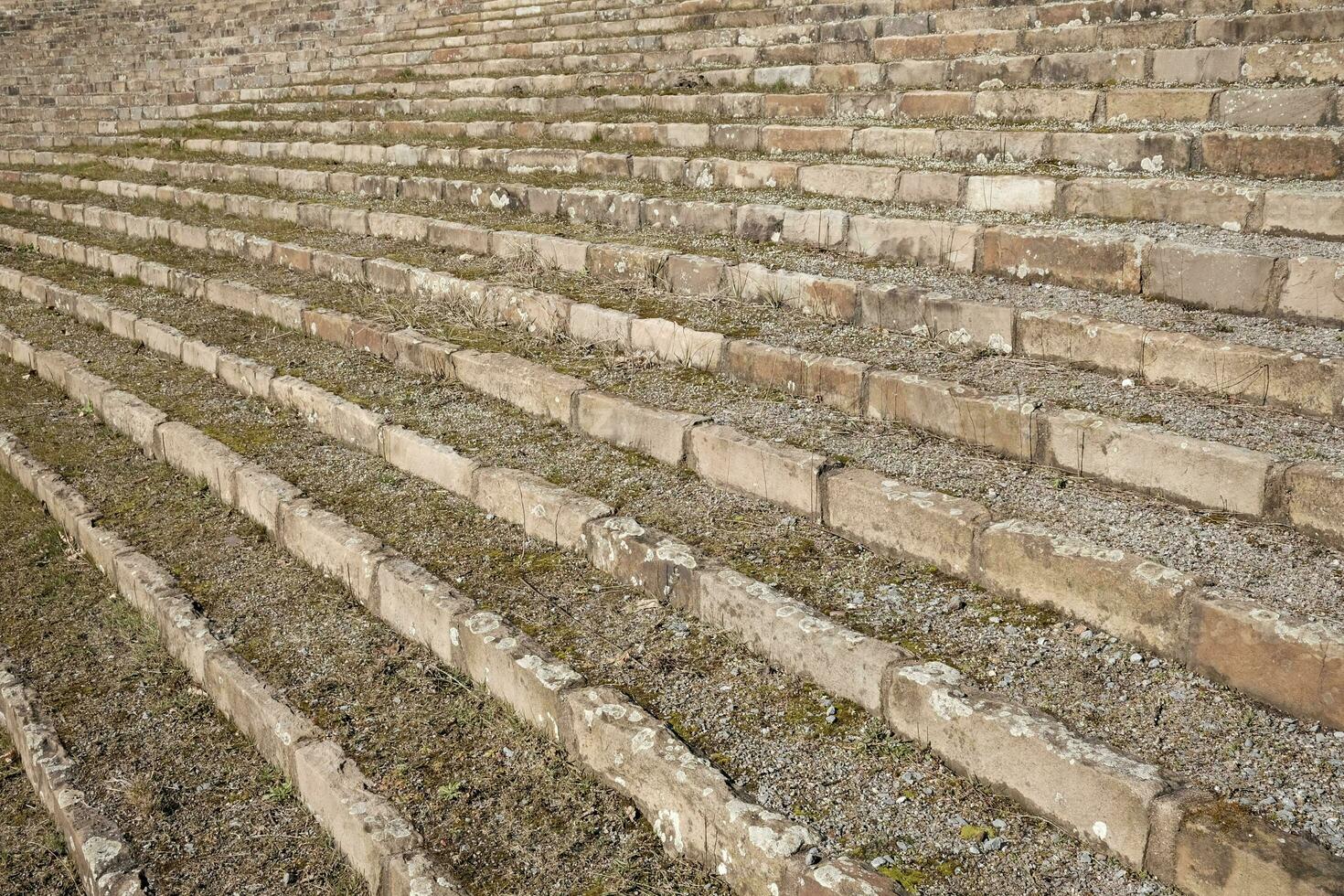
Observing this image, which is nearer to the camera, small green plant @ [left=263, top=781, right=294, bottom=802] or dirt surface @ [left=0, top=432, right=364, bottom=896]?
dirt surface @ [left=0, top=432, right=364, bottom=896]

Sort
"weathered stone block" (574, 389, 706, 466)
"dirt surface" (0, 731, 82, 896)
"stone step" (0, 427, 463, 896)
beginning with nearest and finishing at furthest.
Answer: "stone step" (0, 427, 463, 896), "dirt surface" (0, 731, 82, 896), "weathered stone block" (574, 389, 706, 466)

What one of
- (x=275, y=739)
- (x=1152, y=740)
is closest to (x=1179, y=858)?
(x=1152, y=740)

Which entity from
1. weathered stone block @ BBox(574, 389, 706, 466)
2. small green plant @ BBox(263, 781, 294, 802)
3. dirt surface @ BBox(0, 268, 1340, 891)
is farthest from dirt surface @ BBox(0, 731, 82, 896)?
weathered stone block @ BBox(574, 389, 706, 466)

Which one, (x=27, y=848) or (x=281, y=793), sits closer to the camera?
(x=281, y=793)

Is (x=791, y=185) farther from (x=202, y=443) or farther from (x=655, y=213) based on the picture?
(x=202, y=443)

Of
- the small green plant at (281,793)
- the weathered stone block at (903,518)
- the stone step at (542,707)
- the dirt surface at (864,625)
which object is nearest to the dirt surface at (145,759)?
the small green plant at (281,793)

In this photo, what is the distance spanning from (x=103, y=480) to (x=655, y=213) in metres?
3.43

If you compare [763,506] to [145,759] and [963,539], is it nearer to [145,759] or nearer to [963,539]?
[963,539]

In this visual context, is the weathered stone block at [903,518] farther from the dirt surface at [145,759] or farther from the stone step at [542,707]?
the dirt surface at [145,759]

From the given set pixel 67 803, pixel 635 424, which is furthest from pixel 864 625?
pixel 67 803

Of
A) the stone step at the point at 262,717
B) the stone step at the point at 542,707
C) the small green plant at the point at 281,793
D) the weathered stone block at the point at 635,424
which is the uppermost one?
the weathered stone block at the point at 635,424

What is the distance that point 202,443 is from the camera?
5.25m

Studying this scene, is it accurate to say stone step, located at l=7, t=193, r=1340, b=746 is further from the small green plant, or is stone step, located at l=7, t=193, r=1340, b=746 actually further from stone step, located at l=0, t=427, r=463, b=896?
the small green plant

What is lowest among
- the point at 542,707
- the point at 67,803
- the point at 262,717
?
the point at 67,803
